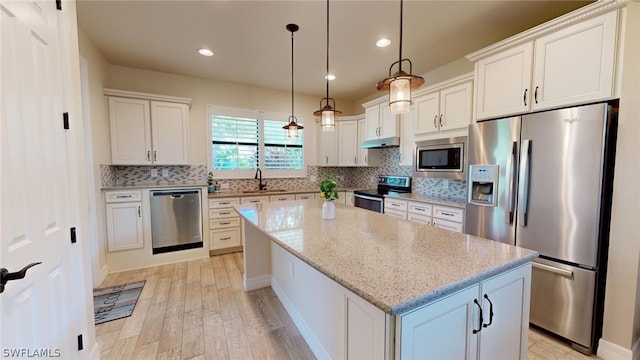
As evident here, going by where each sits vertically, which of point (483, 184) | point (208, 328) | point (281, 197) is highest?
point (483, 184)

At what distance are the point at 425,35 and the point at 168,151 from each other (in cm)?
364

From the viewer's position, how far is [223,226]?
12.8 ft

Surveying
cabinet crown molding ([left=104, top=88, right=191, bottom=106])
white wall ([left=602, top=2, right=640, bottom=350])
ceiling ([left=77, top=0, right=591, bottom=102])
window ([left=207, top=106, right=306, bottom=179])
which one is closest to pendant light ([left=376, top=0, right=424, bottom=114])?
ceiling ([left=77, top=0, right=591, bottom=102])

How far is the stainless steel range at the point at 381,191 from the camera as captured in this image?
3.89 meters

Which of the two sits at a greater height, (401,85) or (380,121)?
(380,121)

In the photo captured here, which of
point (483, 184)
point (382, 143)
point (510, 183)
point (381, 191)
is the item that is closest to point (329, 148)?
point (382, 143)

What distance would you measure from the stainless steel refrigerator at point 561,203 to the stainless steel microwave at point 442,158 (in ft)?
2.04

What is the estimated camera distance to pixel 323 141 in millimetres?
4969

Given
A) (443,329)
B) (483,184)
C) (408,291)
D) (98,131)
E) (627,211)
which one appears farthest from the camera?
(98,131)

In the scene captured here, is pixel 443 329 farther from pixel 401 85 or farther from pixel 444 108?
pixel 444 108

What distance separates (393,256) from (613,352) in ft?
6.16

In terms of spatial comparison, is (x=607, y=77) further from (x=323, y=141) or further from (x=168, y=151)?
(x=168, y=151)

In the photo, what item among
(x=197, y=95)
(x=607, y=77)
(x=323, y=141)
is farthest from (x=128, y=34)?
(x=607, y=77)

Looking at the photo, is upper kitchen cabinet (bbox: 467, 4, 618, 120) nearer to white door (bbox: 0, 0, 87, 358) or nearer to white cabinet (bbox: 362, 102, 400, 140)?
white cabinet (bbox: 362, 102, 400, 140)
